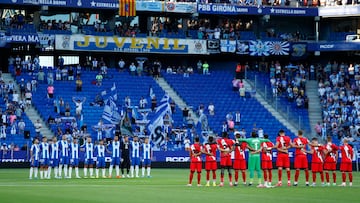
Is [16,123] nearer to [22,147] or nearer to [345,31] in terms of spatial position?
[22,147]

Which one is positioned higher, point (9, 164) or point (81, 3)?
point (81, 3)

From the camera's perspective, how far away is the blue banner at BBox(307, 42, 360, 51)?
74.8m

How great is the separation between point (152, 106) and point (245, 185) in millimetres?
28696

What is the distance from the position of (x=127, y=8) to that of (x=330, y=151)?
112 feet

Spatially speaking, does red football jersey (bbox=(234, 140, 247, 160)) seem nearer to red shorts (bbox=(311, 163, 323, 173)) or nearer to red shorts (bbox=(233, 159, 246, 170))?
red shorts (bbox=(233, 159, 246, 170))

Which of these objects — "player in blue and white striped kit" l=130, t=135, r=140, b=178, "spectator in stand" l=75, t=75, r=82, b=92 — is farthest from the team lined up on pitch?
"spectator in stand" l=75, t=75, r=82, b=92

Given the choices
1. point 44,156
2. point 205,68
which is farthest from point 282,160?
point 205,68

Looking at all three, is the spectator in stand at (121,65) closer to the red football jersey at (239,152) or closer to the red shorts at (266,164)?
the red football jersey at (239,152)

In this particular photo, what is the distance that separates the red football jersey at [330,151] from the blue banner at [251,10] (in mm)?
35659

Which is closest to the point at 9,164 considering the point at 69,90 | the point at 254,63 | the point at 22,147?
the point at 22,147

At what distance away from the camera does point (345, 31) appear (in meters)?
77.7

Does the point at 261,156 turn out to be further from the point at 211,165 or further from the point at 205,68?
the point at 205,68

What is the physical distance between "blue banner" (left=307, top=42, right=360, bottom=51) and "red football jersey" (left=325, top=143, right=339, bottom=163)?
117 ft

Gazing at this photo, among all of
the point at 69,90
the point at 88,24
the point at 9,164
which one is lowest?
the point at 9,164
